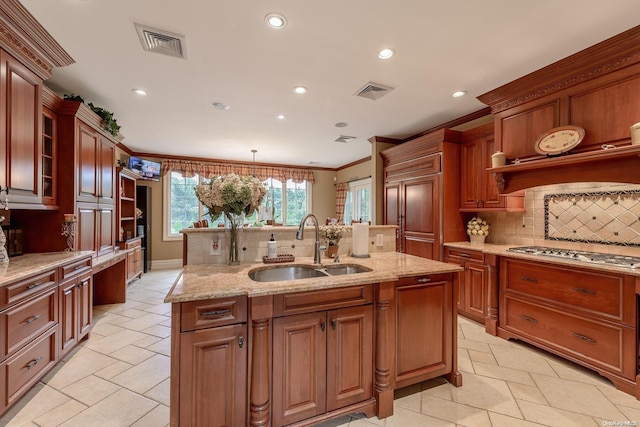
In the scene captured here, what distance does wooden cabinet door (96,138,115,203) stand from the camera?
3314 millimetres

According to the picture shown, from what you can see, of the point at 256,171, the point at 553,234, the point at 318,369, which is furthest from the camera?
the point at 256,171

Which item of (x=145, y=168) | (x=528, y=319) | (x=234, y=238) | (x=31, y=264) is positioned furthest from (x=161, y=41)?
(x=145, y=168)

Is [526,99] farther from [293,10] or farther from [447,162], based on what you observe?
[293,10]

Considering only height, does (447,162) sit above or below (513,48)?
below

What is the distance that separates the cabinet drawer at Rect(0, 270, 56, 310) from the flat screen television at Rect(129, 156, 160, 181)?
3.96 metres

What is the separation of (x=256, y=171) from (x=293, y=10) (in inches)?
204

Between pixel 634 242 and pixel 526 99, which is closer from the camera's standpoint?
pixel 634 242

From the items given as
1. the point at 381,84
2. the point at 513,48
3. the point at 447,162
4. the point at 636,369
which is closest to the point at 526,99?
the point at 513,48

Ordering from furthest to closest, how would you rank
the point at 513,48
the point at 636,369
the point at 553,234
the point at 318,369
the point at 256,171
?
the point at 256,171 → the point at 553,234 → the point at 513,48 → the point at 636,369 → the point at 318,369

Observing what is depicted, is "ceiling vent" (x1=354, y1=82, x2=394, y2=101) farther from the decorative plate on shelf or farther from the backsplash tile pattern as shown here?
the backsplash tile pattern

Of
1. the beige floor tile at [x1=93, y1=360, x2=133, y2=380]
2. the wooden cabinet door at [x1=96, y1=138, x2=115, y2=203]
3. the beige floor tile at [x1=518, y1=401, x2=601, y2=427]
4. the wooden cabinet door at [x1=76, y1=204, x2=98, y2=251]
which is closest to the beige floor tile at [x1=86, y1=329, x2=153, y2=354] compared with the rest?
the beige floor tile at [x1=93, y1=360, x2=133, y2=380]

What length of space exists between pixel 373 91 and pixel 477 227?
2110 mm

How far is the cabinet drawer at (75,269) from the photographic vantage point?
7.47 feet

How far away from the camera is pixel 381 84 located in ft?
9.16
